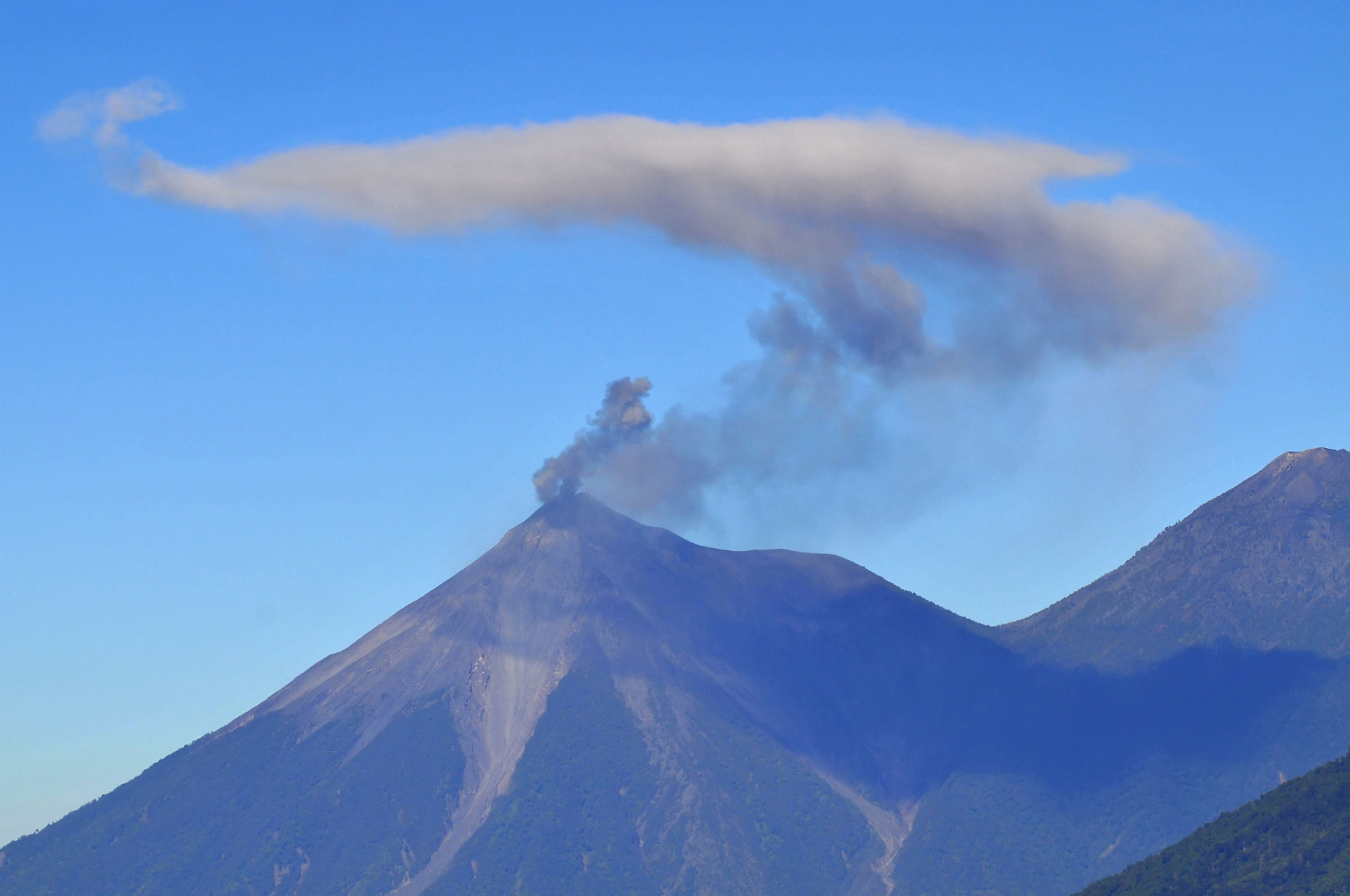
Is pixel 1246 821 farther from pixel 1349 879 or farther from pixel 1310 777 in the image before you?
pixel 1349 879

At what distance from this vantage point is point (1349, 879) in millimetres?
124812

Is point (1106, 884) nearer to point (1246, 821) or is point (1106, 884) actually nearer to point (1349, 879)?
point (1246, 821)

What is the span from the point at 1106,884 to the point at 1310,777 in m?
18.1

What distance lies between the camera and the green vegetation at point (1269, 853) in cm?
13000

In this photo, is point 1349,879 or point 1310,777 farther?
point 1310,777

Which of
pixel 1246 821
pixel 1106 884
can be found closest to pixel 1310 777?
pixel 1246 821

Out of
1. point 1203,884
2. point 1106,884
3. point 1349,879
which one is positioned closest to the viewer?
point 1349,879

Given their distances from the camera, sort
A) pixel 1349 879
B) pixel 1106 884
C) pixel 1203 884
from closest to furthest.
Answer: pixel 1349 879, pixel 1203 884, pixel 1106 884

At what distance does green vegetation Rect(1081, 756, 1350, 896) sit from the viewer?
130000 mm

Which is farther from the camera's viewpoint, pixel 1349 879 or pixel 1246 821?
pixel 1246 821

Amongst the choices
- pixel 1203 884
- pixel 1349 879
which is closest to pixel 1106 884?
pixel 1203 884

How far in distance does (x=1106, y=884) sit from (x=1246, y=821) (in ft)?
39.8

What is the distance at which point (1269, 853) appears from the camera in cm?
13588

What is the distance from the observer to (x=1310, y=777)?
14412 centimetres
